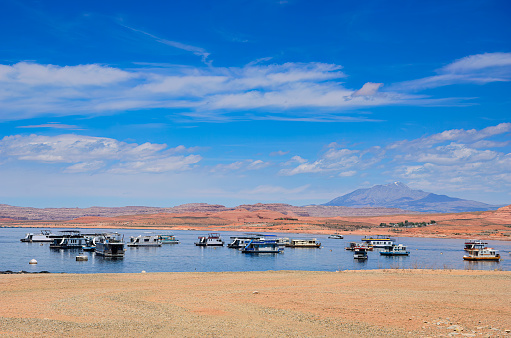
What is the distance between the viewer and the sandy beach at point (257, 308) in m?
19.1

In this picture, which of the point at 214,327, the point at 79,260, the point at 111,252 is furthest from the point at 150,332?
the point at 111,252

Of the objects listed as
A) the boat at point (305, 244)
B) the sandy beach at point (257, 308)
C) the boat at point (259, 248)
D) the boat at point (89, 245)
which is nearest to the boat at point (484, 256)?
the boat at point (259, 248)

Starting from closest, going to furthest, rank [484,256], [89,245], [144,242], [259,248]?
[484,256] → [259,248] → [89,245] → [144,242]

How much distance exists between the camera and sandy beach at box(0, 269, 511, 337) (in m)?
19.1

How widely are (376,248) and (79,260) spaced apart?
59.1 meters

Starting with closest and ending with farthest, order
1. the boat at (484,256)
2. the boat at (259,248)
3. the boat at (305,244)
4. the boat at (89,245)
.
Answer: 1. the boat at (484,256)
2. the boat at (259,248)
3. the boat at (89,245)
4. the boat at (305,244)

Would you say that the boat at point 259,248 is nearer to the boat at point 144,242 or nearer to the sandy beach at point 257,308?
the boat at point 144,242

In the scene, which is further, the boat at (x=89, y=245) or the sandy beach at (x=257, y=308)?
the boat at (x=89, y=245)

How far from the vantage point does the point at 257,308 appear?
23.9m

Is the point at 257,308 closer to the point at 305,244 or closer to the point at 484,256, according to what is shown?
the point at 484,256

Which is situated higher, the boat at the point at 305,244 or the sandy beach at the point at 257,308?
the sandy beach at the point at 257,308

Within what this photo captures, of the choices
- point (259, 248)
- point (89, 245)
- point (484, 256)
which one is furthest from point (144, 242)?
point (484, 256)

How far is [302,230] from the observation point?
182 m

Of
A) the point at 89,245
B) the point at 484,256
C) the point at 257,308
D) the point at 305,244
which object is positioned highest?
the point at 257,308
